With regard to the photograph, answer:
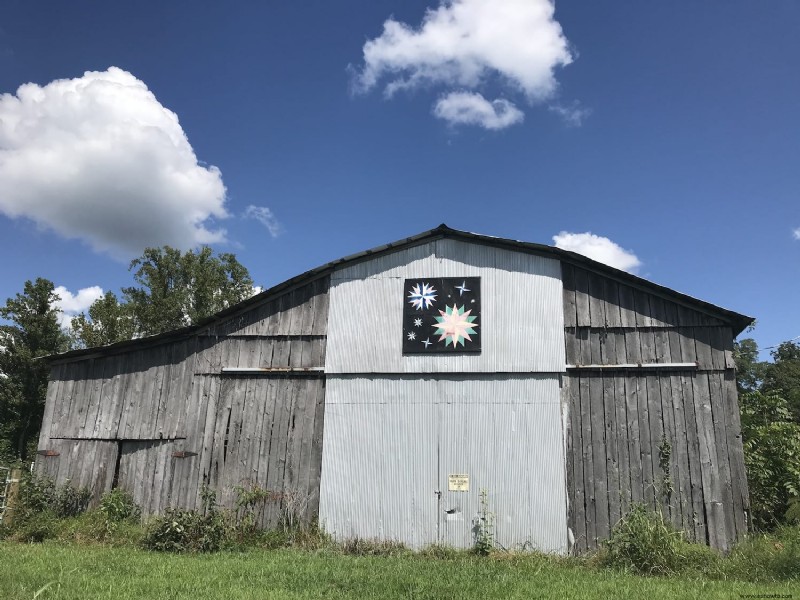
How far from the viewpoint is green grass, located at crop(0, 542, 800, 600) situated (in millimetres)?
7309

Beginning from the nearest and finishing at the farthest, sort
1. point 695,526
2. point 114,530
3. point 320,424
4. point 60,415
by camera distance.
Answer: point 695,526 < point 114,530 < point 320,424 < point 60,415

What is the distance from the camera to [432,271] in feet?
42.9

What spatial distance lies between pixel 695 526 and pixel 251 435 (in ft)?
30.6

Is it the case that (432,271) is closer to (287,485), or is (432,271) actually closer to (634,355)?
(634,355)

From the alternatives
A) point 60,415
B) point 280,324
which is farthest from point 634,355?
point 60,415

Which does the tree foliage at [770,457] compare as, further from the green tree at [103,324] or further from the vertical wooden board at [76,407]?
the green tree at [103,324]

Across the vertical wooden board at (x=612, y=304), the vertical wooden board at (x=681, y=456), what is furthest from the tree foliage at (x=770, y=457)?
the vertical wooden board at (x=612, y=304)

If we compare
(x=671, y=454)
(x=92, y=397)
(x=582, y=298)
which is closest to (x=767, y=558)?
(x=671, y=454)

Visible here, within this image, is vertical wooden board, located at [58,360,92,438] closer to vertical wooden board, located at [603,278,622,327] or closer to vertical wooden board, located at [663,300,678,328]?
vertical wooden board, located at [603,278,622,327]

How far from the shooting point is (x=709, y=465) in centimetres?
1122

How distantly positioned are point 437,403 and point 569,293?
12.4 ft

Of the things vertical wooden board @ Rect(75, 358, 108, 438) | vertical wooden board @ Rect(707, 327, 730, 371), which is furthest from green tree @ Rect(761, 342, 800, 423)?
vertical wooden board @ Rect(75, 358, 108, 438)

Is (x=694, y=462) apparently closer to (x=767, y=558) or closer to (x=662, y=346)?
(x=767, y=558)

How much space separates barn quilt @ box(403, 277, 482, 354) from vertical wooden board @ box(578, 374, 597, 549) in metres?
2.39
